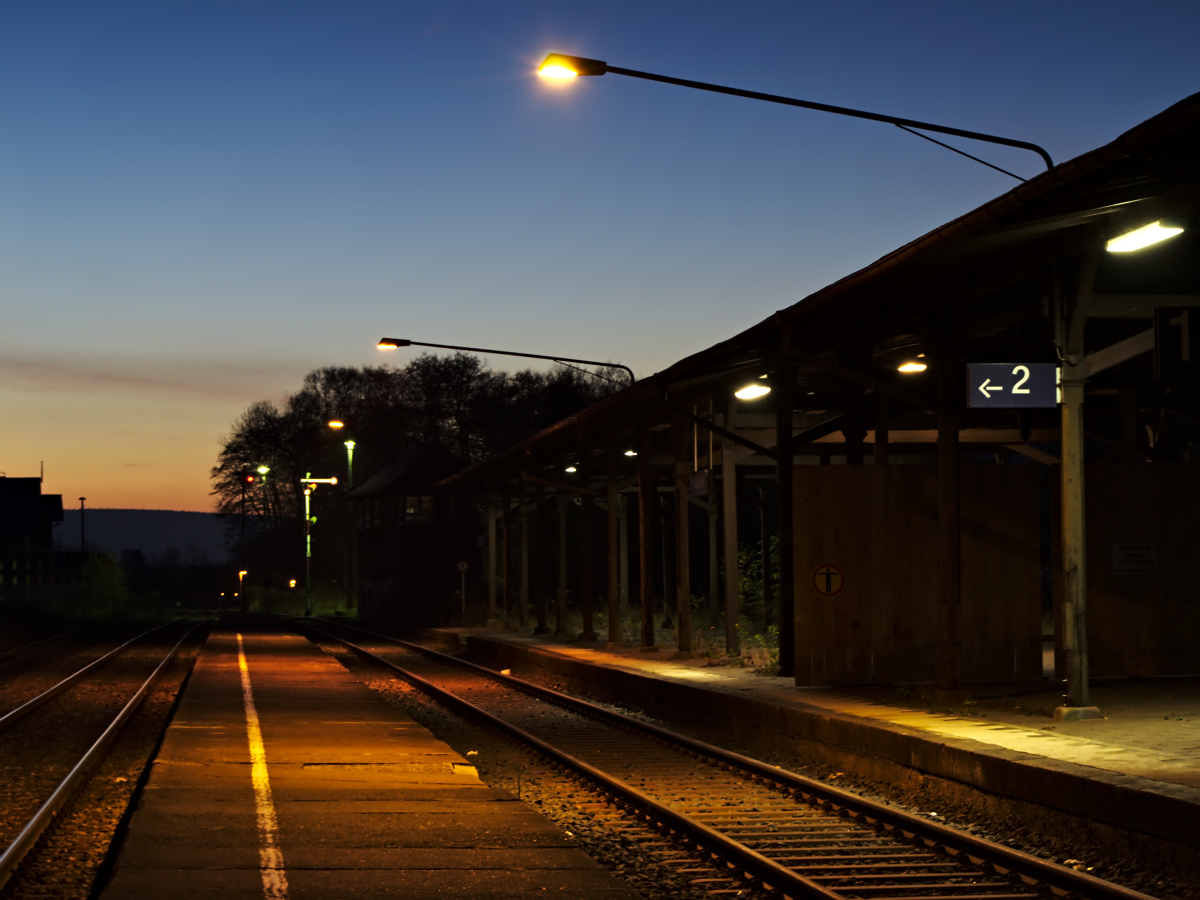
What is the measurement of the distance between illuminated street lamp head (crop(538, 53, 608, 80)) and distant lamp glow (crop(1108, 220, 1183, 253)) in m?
4.53

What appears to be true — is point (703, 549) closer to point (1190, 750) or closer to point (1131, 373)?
point (1131, 373)

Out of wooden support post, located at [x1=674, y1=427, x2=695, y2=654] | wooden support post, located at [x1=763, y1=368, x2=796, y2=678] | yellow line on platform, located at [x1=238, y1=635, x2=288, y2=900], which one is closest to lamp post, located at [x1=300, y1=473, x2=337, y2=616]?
wooden support post, located at [x1=674, y1=427, x2=695, y2=654]

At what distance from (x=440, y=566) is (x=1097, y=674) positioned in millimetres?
48254

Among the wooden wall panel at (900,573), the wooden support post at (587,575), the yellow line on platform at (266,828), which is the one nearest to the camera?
the yellow line on platform at (266,828)

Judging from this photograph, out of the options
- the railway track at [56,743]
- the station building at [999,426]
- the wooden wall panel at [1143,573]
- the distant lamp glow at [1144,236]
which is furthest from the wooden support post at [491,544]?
the distant lamp glow at [1144,236]

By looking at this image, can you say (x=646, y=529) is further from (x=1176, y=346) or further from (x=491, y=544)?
(x=491, y=544)

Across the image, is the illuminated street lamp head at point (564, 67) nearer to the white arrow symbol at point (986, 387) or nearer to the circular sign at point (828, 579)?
the white arrow symbol at point (986, 387)

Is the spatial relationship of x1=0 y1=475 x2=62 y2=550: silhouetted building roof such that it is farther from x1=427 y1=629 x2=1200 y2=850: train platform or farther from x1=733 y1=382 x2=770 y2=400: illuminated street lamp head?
x1=427 y1=629 x2=1200 y2=850: train platform

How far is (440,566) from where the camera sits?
60688 millimetres

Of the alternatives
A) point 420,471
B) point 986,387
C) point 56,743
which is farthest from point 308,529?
point 986,387

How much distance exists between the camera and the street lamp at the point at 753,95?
11227 millimetres

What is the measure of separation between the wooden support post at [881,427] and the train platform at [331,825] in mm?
6444

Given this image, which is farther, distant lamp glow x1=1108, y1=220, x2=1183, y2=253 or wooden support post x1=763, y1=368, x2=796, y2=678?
wooden support post x1=763, y1=368, x2=796, y2=678

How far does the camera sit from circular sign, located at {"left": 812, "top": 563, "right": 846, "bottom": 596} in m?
14.3
